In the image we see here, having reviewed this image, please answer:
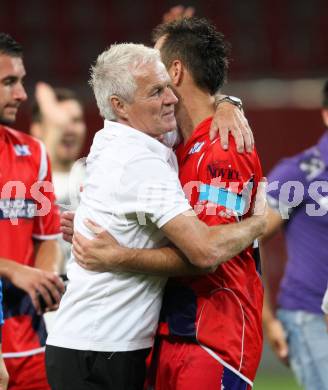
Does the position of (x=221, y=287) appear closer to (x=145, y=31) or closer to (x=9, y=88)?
(x=9, y=88)

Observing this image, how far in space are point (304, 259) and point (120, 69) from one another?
2.07 meters

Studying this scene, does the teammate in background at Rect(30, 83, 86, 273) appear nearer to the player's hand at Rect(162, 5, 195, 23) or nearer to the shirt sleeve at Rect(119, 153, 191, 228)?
the player's hand at Rect(162, 5, 195, 23)

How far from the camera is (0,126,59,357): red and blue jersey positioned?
181 inches

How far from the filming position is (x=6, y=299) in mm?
4656

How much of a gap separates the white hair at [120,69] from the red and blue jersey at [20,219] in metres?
1.20

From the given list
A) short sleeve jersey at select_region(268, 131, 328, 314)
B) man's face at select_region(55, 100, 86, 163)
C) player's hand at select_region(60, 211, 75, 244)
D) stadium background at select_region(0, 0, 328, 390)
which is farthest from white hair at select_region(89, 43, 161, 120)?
stadium background at select_region(0, 0, 328, 390)

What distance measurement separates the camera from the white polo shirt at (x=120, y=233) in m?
3.38

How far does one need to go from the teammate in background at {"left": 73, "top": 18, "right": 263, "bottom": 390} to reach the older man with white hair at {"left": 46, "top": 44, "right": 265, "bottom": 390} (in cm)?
7

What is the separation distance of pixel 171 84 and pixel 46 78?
25.2 ft

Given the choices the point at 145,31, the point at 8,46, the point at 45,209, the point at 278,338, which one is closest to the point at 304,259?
the point at 278,338

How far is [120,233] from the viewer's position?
3463mm

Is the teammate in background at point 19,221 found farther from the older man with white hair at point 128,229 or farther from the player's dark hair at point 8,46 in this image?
the older man with white hair at point 128,229

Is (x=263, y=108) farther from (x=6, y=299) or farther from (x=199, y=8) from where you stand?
(x=6, y=299)

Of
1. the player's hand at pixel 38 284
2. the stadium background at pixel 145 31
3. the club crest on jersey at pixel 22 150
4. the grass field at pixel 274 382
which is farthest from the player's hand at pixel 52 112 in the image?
the stadium background at pixel 145 31
